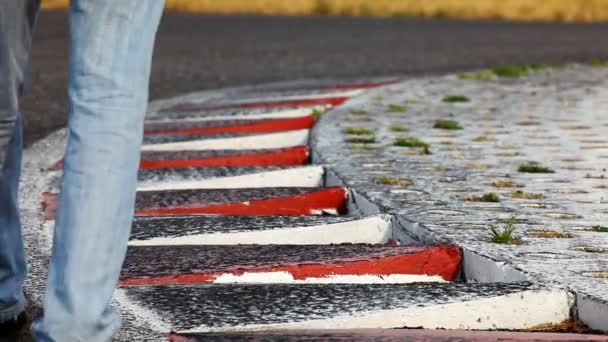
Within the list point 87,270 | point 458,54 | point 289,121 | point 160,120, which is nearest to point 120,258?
point 87,270

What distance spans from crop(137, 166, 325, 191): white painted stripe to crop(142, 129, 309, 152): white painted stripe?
3.76 ft

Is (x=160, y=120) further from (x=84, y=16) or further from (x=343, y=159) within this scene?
(x=84, y=16)

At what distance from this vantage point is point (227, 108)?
27.8ft

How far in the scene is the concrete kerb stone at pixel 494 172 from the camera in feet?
11.8

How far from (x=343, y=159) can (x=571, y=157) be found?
0.96 meters

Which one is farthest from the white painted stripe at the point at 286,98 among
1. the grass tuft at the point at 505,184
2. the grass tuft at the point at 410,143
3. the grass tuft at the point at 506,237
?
the grass tuft at the point at 506,237

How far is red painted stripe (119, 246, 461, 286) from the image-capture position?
349 cm

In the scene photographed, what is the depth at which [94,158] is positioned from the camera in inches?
101

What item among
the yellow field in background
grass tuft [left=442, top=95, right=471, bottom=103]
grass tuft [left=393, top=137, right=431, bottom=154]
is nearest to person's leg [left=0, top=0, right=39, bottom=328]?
grass tuft [left=393, top=137, right=431, bottom=154]

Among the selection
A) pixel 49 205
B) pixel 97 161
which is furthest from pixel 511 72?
pixel 97 161

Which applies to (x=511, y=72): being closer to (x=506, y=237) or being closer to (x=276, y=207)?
(x=276, y=207)

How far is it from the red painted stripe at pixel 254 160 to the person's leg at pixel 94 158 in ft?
10.9

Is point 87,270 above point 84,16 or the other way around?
the other way around

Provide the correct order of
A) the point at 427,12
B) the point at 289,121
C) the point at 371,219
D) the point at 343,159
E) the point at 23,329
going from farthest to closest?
the point at 427,12 < the point at 289,121 < the point at 343,159 < the point at 371,219 < the point at 23,329
